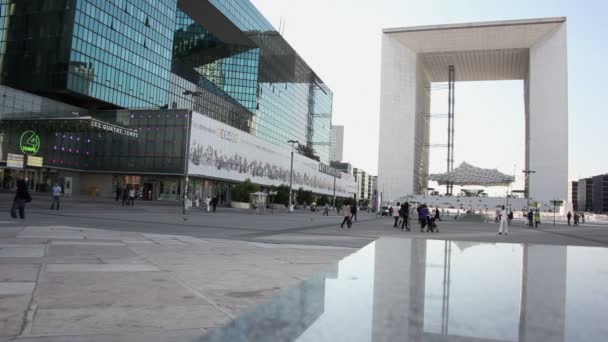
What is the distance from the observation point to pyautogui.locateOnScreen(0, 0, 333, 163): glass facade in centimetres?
5447

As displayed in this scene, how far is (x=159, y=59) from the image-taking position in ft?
232

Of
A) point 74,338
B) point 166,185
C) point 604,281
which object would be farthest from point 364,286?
point 166,185

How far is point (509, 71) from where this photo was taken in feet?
360

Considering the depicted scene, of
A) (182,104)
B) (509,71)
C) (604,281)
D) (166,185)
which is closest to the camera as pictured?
(604,281)

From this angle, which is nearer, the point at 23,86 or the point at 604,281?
the point at 604,281

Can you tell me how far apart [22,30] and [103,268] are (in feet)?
198

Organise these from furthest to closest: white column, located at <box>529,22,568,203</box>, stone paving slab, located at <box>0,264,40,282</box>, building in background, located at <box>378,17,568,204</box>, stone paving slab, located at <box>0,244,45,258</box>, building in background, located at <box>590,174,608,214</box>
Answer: building in background, located at <box>590,174,608,214</box>, building in background, located at <box>378,17,568,204</box>, white column, located at <box>529,22,568,203</box>, stone paving slab, located at <box>0,244,45,258</box>, stone paving slab, located at <box>0,264,40,282</box>

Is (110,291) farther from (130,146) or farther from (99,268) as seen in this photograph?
(130,146)

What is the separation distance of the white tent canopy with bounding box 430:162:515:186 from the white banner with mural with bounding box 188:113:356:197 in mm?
33902

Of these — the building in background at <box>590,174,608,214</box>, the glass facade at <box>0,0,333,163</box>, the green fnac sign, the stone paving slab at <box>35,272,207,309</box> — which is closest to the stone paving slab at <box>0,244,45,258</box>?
the stone paving slab at <box>35,272,207,309</box>

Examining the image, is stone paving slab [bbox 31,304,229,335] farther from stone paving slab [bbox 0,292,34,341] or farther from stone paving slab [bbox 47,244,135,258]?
stone paving slab [bbox 47,244,135,258]

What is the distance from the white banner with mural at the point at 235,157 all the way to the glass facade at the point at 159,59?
24.3 feet

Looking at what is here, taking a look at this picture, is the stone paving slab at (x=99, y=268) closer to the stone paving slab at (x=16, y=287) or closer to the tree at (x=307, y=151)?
the stone paving slab at (x=16, y=287)

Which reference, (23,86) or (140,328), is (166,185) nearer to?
(23,86)
